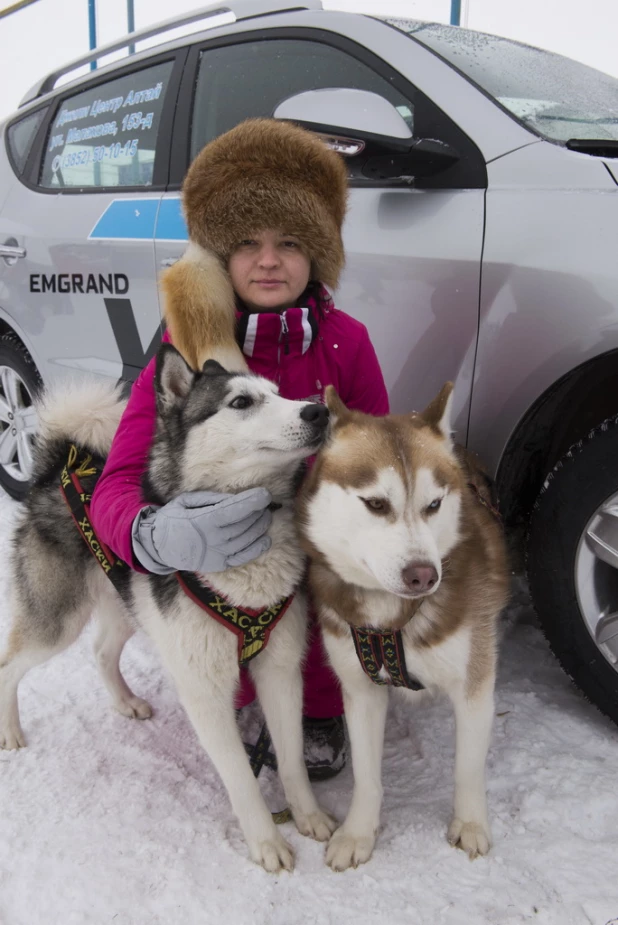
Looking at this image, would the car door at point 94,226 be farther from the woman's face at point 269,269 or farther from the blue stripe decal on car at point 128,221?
the woman's face at point 269,269

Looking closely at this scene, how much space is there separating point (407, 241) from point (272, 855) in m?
1.78

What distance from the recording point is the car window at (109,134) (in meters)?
3.21

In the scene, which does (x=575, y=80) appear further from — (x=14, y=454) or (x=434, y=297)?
(x=14, y=454)

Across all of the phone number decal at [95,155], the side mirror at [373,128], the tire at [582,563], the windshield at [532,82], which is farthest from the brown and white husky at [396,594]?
the phone number decal at [95,155]

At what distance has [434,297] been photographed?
2127 millimetres

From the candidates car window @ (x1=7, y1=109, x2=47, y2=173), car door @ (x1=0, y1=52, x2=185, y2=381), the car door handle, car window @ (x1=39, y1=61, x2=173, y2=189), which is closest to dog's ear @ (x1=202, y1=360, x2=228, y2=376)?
car door @ (x1=0, y1=52, x2=185, y2=381)

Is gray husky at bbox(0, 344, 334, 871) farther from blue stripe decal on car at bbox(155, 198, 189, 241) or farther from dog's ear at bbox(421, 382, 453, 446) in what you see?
blue stripe decal on car at bbox(155, 198, 189, 241)

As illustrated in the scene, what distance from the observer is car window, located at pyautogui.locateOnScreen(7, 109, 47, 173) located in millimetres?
4047

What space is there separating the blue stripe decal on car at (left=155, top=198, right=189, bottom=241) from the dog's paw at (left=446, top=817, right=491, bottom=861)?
2.24 metres

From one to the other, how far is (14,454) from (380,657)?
3133mm

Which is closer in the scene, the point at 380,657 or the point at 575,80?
the point at 380,657

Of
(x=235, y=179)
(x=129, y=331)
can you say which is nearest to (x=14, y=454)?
(x=129, y=331)

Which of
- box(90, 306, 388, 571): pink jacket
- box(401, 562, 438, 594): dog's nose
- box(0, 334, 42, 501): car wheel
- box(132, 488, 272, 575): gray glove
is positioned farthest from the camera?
box(0, 334, 42, 501): car wheel

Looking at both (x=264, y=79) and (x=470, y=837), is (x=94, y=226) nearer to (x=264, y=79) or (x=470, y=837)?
(x=264, y=79)
